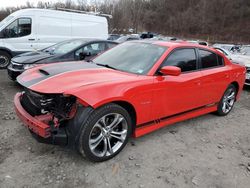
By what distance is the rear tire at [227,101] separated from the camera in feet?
16.5

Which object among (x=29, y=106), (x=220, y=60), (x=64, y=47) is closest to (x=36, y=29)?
(x=64, y=47)

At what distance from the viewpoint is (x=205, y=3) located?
6353 cm

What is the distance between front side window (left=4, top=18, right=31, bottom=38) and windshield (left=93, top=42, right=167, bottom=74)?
6321mm

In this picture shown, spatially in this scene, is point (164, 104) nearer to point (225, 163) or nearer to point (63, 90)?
point (225, 163)

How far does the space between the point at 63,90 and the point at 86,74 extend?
0.58 metres

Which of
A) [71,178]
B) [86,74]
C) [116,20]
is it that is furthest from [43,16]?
[116,20]

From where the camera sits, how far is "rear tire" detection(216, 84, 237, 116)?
16.5 ft

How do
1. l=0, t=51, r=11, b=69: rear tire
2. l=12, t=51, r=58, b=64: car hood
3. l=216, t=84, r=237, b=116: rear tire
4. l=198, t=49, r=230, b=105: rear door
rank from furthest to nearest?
l=0, t=51, r=11, b=69: rear tire
l=12, t=51, r=58, b=64: car hood
l=216, t=84, r=237, b=116: rear tire
l=198, t=49, r=230, b=105: rear door

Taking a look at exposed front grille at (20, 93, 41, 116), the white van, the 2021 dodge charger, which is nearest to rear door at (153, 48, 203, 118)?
the 2021 dodge charger

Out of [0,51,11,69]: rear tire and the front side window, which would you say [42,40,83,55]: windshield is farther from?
the front side window

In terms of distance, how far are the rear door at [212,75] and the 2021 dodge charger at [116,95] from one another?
2 cm

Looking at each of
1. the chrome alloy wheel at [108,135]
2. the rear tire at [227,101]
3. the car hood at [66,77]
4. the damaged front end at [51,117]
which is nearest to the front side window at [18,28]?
the car hood at [66,77]

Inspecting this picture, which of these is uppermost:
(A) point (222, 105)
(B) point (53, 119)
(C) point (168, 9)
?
(C) point (168, 9)

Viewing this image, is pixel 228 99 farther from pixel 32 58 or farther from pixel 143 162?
pixel 32 58
